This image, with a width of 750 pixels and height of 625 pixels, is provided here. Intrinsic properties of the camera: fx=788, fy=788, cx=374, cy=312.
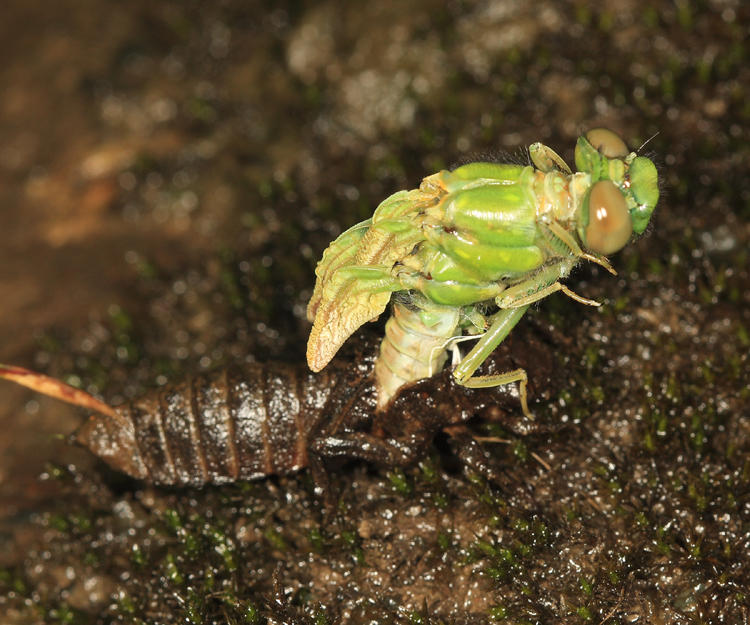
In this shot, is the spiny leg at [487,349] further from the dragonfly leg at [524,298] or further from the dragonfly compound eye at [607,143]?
the dragonfly compound eye at [607,143]

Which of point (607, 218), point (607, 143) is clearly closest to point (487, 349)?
point (607, 218)

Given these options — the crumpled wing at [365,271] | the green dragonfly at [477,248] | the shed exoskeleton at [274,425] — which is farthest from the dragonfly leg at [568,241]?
the shed exoskeleton at [274,425]

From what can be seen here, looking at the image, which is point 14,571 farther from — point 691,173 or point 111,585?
point 691,173

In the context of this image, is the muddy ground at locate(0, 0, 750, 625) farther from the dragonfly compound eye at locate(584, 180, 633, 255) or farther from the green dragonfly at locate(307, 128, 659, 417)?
the dragonfly compound eye at locate(584, 180, 633, 255)

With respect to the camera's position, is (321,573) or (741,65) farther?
(741,65)

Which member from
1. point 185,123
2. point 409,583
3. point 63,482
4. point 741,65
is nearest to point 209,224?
point 185,123

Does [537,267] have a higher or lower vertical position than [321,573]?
higher
